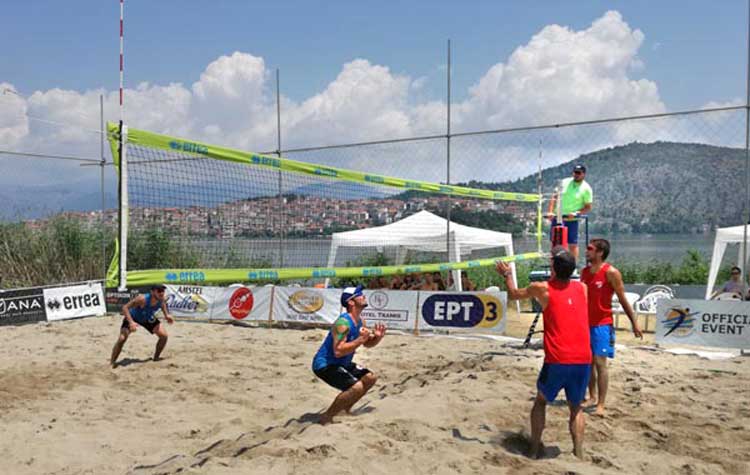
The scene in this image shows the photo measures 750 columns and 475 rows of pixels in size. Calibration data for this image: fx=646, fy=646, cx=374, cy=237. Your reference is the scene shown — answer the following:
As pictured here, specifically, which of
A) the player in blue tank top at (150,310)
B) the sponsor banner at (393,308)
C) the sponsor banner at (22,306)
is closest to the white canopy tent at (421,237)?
the sponsor banner at (393,308)

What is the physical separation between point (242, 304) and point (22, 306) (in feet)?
12.3

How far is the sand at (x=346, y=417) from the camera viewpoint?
4266mm

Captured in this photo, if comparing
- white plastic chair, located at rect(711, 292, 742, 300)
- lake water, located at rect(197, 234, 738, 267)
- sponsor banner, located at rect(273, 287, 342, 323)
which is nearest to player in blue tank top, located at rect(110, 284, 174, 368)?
lake water, located at rect(197, 234, 738, 267)

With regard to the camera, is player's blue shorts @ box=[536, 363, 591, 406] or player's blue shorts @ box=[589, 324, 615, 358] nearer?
player's blue shorts @ box=[536, 363, 591, 406]

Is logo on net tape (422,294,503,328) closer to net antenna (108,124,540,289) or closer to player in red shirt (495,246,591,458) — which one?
net antenna (108,124,540,289)

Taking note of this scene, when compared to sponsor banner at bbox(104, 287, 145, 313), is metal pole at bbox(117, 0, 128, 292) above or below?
above

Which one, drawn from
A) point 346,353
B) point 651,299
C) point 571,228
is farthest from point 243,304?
point 651,299

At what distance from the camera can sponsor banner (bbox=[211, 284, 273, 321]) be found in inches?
468

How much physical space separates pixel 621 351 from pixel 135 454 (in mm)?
6618

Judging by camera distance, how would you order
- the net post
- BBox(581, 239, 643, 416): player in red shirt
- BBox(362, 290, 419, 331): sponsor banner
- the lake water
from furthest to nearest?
BBox(362, 290, 419, 331): sponsor banner
the lake water
the net post
BBox(581, 239, 643, 416): player in red shirt

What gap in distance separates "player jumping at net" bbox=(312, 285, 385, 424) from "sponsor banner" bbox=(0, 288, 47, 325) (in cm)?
815

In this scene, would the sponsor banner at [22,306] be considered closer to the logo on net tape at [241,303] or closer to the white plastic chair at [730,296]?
the logo on net tape at [241,303]

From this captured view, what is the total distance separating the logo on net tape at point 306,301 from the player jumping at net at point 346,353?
6.13 m

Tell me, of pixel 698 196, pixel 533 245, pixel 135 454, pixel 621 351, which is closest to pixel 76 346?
pixel 135 454
